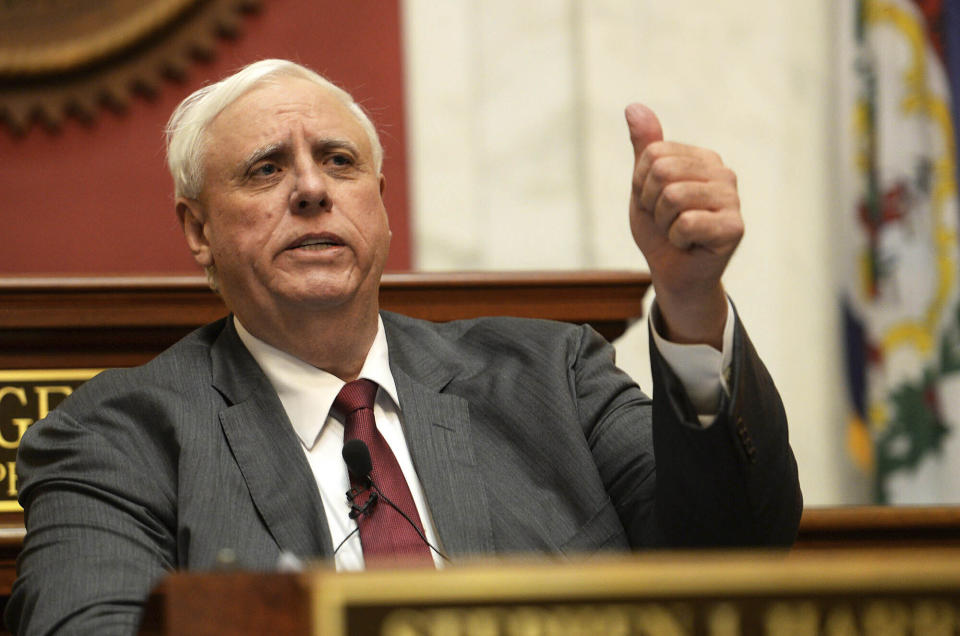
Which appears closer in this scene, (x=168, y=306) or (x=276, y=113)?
(x=276, y=113)

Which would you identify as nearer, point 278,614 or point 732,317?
point 278,614

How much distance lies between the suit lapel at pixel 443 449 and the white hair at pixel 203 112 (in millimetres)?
404

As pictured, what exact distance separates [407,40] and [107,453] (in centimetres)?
215

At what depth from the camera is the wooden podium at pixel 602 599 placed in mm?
862

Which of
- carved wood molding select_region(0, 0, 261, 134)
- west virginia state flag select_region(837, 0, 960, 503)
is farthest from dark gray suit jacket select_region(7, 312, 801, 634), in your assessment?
carved wood molding select_region(0, 0, 261, 134)

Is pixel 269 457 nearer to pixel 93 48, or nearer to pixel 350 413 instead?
pixel 350 413

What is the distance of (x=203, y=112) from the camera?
2.10 meters

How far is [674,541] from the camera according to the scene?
5.54ft

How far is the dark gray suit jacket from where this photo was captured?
1.58 m

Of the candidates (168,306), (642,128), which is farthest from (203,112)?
(642,128)

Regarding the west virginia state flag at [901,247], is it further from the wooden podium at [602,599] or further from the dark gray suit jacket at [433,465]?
the wooden podium at [602,599]

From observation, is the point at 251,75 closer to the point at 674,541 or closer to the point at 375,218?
the point at 375,218

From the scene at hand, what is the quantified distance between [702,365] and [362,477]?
1.74 feet

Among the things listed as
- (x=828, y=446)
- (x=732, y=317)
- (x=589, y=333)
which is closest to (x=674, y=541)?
(x=732, y=317)
